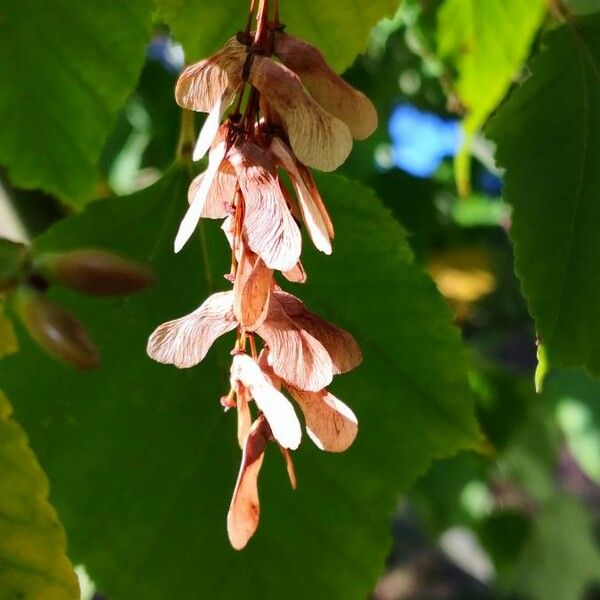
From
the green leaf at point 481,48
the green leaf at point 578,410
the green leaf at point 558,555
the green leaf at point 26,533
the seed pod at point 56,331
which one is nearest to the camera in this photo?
the seed pod at point 56,331

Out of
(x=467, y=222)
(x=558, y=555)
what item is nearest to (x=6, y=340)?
(x=467, y=222)

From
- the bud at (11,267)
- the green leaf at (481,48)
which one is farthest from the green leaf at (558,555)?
the bud at (11,267)

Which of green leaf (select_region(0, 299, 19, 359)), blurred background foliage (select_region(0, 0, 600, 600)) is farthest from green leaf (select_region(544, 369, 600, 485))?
green leaf (select_region(0, 299, 19, 359))

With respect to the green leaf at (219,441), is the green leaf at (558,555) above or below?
below

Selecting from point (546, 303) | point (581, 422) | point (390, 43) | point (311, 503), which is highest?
point (546, 303)

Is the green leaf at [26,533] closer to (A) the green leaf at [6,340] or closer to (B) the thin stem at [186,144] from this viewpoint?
(A) the green leaf at [6,340]

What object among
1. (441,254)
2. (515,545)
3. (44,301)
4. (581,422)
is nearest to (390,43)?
(441,254)

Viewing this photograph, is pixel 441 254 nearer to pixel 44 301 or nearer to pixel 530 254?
pixel 530 254
